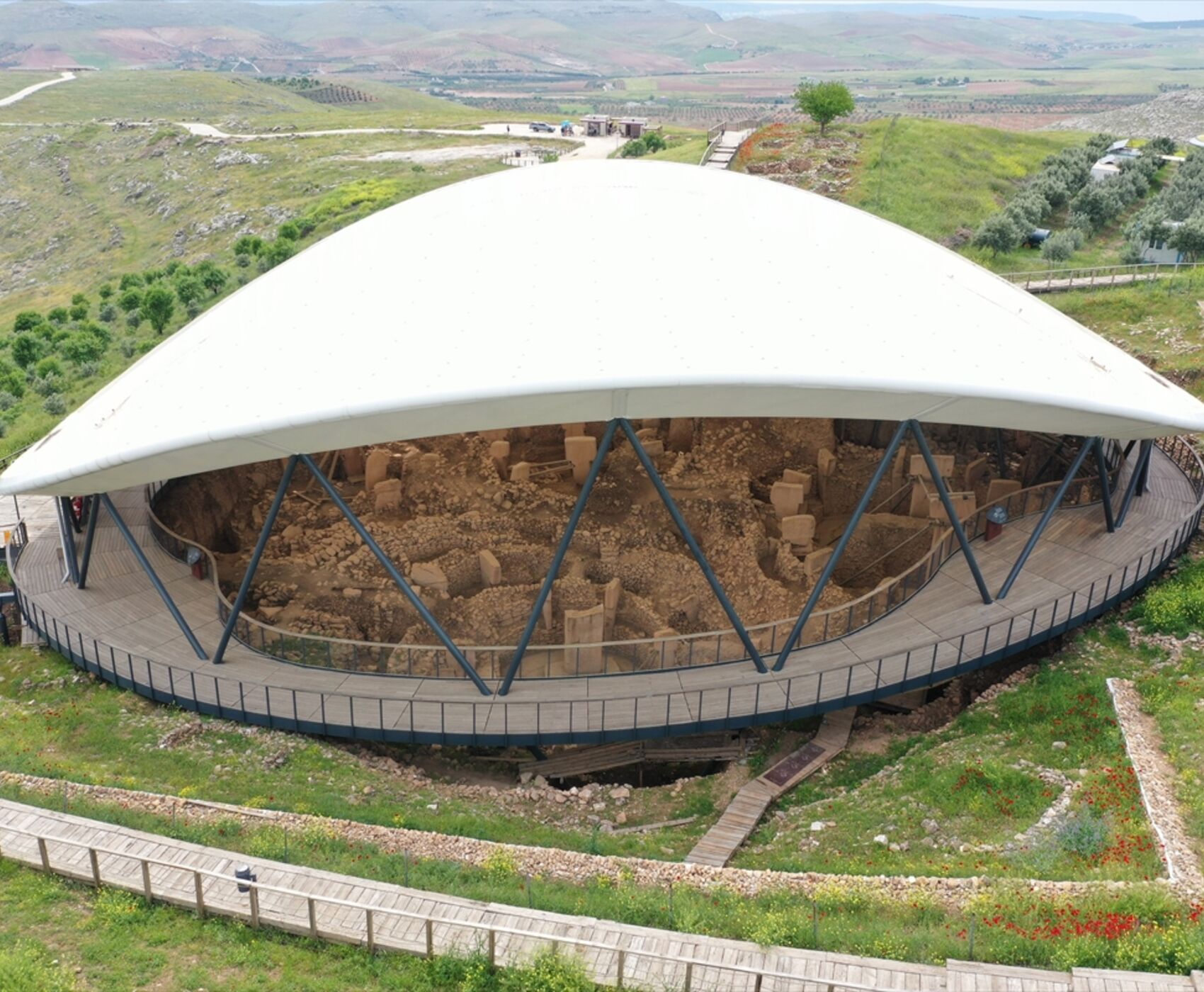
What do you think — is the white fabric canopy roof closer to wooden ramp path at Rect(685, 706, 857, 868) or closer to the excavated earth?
the excavated earth

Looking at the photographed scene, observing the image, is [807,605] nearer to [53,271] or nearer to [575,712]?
[575,712]

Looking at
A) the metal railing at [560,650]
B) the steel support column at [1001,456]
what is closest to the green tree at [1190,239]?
the steel support column at [1001,456]

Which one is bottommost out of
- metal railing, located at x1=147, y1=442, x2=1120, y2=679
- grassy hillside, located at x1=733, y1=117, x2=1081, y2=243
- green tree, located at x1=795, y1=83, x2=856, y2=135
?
metal railing, located at x1=147, y1=442, x2=1120, y2=679

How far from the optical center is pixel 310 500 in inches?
1297

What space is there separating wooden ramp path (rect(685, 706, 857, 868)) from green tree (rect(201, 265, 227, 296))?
54.2 m

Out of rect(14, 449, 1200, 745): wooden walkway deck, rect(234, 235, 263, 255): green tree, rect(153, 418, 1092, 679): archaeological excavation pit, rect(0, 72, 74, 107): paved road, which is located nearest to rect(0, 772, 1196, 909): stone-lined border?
rect(14, 449, 1200, 745): wooden walkway deck

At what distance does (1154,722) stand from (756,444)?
55.7ft

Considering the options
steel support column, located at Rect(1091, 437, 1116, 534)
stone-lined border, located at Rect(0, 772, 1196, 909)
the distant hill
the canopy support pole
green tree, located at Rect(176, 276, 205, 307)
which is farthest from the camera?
the distant hill

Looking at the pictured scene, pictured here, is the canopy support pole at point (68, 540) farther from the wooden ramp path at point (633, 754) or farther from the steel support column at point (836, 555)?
the steel support column at point (836, 555)

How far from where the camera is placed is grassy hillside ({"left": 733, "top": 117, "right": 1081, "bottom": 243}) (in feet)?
223

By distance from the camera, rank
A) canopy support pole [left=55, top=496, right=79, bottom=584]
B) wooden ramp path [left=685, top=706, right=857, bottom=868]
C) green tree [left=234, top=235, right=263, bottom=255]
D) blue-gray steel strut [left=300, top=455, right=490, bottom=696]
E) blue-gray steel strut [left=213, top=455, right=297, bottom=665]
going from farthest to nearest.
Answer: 1. green tree [left=234, top=235, right=263, bottom=255]
2. canopy support pole [left=55, top=496, right=79, bottom=584]
3. blue-gray steel strut [left=213, top=455, right=297, bottom=665]
4. blue-gray steel strut [left=300, top=455, right=490, bottom=696]
5. wooden ramp path [left=685, top=706, right=857, bottom=868]

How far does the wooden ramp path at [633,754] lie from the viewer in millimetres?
24484

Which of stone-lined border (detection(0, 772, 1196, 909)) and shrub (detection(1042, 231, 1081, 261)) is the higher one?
shrub (detection(1042, 231, 1081, 261))

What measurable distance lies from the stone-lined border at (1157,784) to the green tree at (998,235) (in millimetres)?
45212
